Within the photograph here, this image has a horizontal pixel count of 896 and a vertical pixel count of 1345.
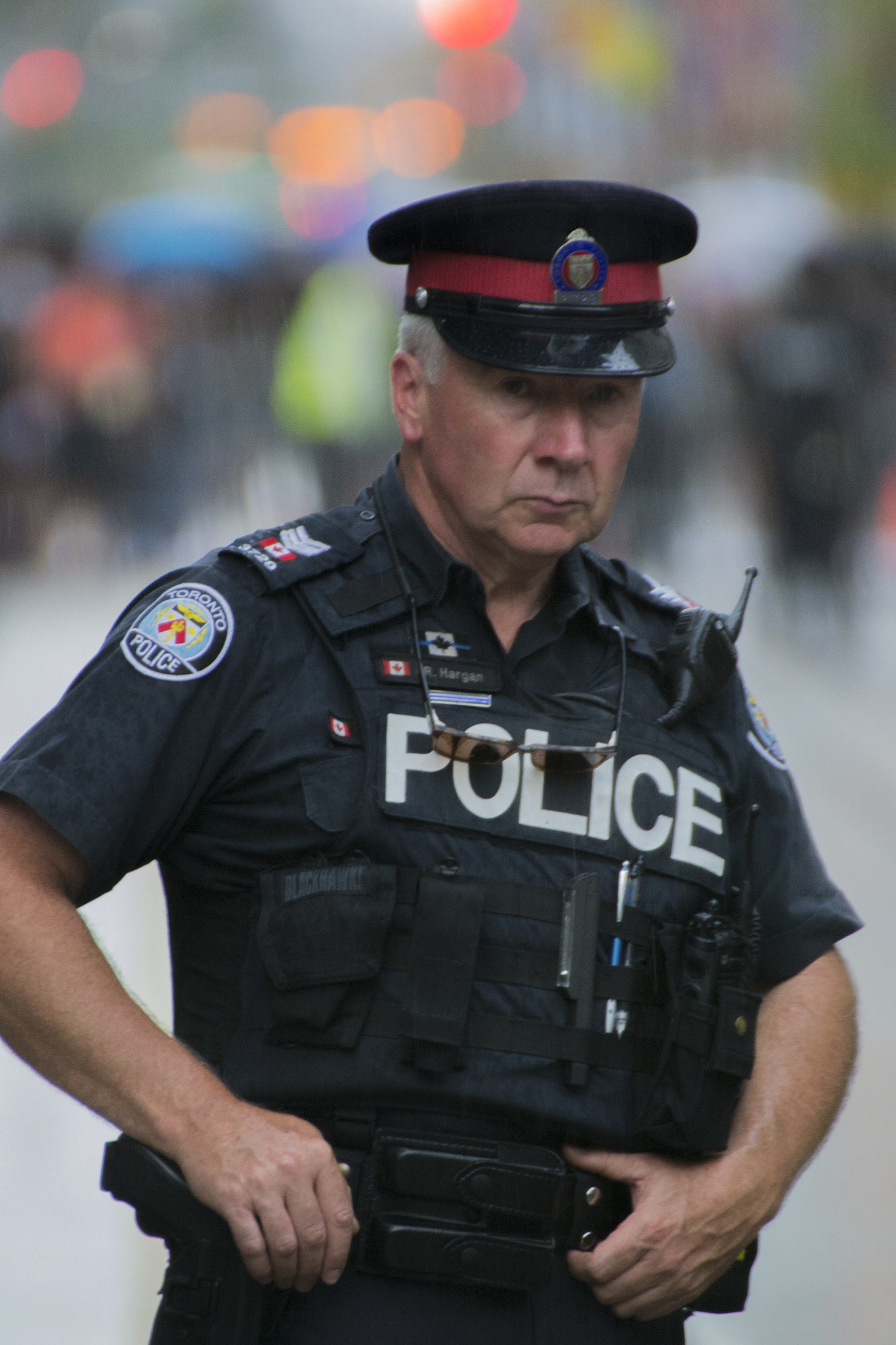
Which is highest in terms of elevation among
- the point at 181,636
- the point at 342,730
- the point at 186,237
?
the point at 186,237

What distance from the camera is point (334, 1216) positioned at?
2.01 metres

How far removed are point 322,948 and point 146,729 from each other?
1.07ft

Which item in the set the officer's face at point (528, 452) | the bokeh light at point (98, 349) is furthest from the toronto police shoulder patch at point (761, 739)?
the bokeh light at point (98, 349)

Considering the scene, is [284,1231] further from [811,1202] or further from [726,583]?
[726,583]

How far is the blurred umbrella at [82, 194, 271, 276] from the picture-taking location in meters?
18.0

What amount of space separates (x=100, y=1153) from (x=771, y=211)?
17.3 metres

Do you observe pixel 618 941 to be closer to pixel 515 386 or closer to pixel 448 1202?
pixel 448 1202

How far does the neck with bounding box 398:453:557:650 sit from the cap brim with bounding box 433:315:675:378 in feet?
0.68

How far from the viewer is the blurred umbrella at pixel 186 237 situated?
1795cm

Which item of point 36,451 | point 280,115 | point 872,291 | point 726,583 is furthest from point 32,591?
point 280,115

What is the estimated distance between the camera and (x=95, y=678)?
2170 millimetres

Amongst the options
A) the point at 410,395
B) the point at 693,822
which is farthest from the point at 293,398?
the point at 693,822

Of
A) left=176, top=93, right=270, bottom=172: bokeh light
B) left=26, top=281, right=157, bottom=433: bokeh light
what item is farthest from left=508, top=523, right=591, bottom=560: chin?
left=176, top=93, right=270, bottom=172: bokeh light

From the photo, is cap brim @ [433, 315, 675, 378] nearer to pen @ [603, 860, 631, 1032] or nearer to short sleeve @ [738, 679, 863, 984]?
short sleeve @ [738, 679, 863, 984]
